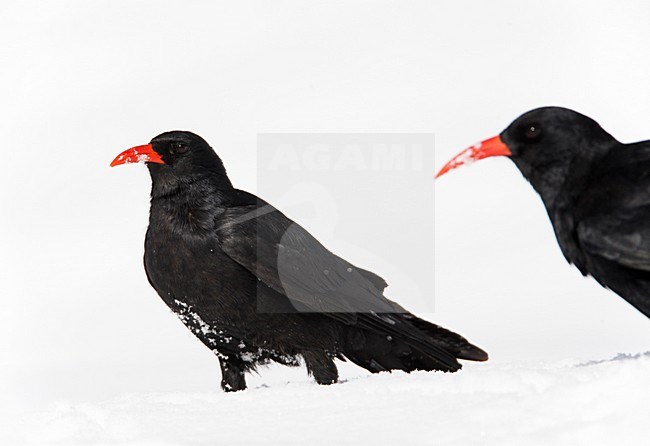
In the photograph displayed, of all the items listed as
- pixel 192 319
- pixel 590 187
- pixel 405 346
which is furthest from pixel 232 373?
pixel 590 187

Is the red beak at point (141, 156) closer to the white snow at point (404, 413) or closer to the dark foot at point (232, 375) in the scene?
the dark foot at point (232, 375)

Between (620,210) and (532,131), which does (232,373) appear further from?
(620,210)

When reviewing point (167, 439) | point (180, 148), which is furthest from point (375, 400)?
point (180, 148)

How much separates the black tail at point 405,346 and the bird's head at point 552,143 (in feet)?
6.02

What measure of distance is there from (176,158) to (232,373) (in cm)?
167

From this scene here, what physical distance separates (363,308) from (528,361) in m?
1.37

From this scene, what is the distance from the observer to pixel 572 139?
5781 mm

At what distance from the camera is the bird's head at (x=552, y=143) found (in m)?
5.78

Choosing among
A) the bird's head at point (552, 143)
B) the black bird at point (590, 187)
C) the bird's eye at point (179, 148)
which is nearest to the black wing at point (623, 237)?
the black bird at point (590, 187)

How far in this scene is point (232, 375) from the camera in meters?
7.47

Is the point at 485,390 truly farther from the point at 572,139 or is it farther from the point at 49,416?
the point at 49,416

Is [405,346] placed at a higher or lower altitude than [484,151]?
lower

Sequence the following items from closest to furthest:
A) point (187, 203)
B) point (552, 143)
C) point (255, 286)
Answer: point (552, 143), point (255, 286), point (187, 203)

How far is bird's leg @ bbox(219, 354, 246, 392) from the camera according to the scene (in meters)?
7.45
